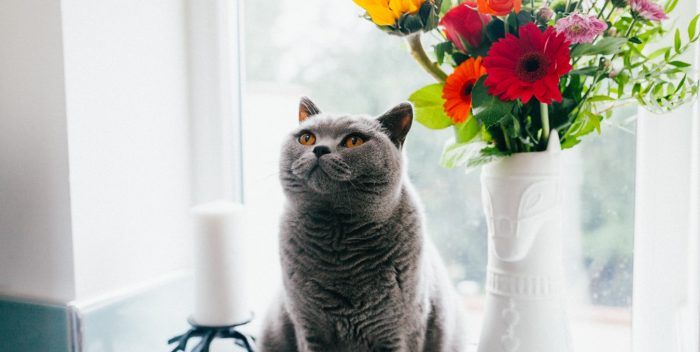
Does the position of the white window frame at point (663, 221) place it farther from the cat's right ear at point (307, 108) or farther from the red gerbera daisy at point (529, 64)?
the cat's right ear at point (307, 108)

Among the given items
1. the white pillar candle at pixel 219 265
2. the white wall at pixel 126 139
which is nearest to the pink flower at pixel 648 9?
the white pillar candle at pixel 219 265

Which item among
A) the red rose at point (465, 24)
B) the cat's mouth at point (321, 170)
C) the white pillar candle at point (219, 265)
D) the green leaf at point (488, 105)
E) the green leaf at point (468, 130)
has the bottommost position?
the white pillar candle at point (219, 265)

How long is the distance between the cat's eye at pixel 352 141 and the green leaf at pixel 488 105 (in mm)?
143

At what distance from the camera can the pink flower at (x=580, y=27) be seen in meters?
0.62

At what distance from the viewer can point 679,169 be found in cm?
83

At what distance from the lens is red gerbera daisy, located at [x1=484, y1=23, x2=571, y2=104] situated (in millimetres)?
638

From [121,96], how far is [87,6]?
0.15 metres

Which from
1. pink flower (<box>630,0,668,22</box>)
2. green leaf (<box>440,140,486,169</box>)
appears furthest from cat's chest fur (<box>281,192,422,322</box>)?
pink flower (<box>630,0,668,22</box>)

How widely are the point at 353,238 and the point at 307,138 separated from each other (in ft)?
0.46

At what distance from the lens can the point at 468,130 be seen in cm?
76

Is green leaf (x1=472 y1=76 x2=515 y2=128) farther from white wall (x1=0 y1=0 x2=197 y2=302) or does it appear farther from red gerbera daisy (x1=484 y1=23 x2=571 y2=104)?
white wall (x1=0 y1=0 x2=197 y2=302)

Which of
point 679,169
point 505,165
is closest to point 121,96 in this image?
point 505,165

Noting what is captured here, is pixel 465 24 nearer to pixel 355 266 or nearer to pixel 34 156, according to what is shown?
pixel 355 266

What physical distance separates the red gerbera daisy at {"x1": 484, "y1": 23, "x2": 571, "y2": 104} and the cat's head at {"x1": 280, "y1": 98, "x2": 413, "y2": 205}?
12 cm
